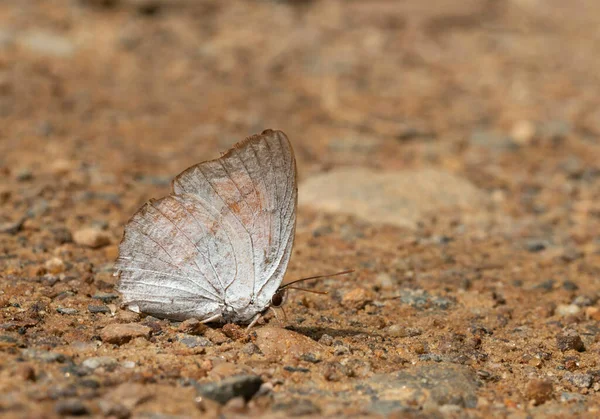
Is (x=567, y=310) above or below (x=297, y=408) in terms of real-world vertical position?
below

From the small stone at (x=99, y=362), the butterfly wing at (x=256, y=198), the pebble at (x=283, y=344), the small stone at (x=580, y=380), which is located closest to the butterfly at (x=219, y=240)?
the butterfly wing at (x=256, y=198)

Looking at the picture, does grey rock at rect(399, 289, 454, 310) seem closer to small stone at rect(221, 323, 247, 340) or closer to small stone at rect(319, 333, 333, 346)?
small stone at rect(319, 333, 333, 346)

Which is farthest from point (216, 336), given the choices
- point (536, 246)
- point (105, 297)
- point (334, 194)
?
point (536, 246)

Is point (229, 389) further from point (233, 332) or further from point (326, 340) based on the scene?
point (326, 340)

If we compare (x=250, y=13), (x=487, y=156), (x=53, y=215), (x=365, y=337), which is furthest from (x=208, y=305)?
(x=250, y=13)

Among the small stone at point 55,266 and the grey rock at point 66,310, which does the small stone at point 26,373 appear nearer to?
the grey rock at point 66,310
